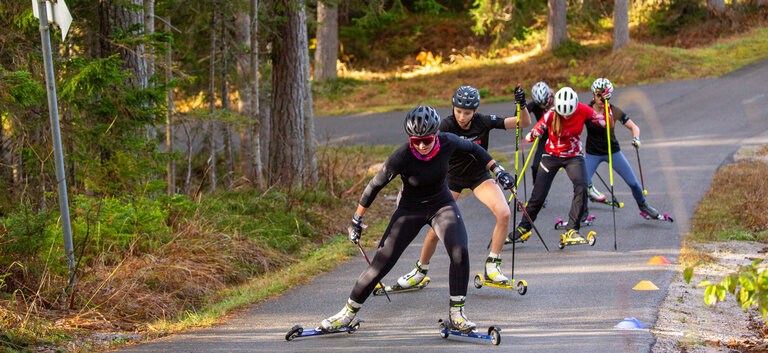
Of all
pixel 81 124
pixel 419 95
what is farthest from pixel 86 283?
pixel 419 95

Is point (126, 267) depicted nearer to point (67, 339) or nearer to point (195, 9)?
point (67, 339)

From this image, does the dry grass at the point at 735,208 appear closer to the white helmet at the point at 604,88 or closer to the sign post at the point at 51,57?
the white helmet at the point at 604,88

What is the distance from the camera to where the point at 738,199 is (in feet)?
40.1

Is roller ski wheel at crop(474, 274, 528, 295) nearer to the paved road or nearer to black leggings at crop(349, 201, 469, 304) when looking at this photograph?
the paved road

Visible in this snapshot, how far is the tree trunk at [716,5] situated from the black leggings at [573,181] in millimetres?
25577

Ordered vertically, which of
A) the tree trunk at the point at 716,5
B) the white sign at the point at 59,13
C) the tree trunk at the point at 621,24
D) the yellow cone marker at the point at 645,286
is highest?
the tree trunk at the point at 716,5

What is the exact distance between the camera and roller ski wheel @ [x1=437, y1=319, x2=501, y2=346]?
6.39 metres

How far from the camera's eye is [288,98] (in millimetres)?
14414

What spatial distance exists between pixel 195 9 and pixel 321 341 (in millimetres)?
11730

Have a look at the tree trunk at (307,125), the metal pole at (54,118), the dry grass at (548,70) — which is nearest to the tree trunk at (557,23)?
the dry grass at (548,70)

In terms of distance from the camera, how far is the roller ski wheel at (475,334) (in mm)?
6391

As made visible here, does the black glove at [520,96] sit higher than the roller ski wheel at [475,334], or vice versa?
the black glove at [520,96]

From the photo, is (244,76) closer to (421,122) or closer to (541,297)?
(541,297)

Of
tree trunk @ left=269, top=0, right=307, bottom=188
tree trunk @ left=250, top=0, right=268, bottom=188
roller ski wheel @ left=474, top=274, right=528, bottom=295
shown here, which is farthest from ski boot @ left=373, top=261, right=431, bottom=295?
tree trunk @ left=250, top=0, right=268, bottom=188
